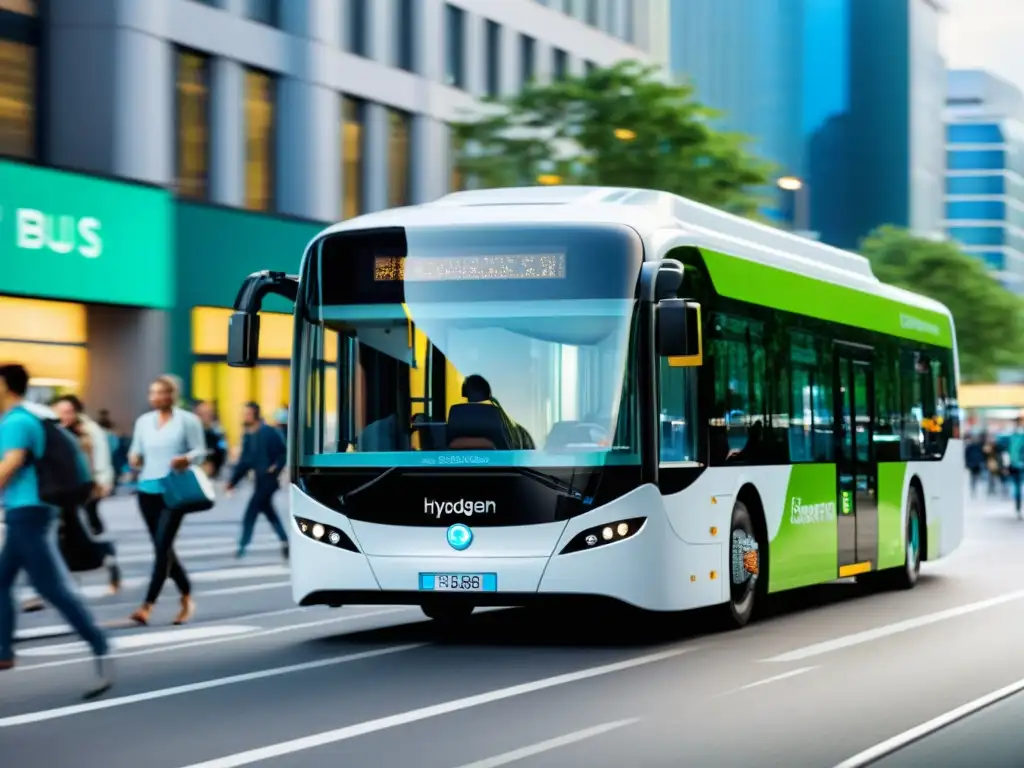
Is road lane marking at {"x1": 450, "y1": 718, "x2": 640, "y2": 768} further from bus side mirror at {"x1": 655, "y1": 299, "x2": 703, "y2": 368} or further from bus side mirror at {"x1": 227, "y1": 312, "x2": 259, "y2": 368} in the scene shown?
bus side mirror at {"x1": 227, "y1": 312, "x2": 259, "y2": 368}

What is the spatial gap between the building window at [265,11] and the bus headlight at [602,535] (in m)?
30.5

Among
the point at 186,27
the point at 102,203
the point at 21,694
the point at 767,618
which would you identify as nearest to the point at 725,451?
the point at 767,618

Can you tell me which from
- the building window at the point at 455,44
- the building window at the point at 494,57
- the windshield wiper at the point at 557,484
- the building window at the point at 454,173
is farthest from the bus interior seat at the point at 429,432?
the building window at the point at 494,57

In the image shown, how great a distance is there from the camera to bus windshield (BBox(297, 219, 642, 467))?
12359 mm

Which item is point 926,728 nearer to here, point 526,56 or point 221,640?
point 221,640

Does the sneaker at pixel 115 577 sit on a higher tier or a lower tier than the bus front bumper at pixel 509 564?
lower

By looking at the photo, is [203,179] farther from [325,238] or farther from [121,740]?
[121,740]

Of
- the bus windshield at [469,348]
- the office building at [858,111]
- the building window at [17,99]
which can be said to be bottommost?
the bus windshield at [469,348]

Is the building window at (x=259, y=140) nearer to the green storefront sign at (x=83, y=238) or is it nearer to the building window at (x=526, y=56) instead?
the green storefront sign at (x=83, y=238)

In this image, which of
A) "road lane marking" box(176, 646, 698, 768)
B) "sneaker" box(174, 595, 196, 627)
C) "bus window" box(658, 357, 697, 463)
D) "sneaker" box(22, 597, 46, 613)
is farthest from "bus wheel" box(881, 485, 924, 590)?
"sneaker" box(22, 597, 46, 613)

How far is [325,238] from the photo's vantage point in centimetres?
1303

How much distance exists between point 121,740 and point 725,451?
227 inches

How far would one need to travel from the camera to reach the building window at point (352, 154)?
147 feet

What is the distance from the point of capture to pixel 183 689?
10570 mm
